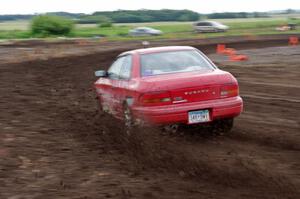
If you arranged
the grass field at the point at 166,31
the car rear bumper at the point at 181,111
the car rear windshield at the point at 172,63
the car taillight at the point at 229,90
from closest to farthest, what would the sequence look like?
the car rear bumper at the point at 181,111 < the car taillight at the point at 229,90 < the car rear windshield at the point at 172,63 < the grass field at the point at 166,31

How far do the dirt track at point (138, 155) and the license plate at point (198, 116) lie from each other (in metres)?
0.34

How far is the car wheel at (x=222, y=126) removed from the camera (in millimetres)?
9312

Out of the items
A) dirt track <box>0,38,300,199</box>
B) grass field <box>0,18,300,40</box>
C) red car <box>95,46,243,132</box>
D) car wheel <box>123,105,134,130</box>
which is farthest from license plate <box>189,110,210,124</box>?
grass field <box>0,18,300,40</box>

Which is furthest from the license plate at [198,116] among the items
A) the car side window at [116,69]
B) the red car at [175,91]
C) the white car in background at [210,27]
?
the white car in background at [210,27]

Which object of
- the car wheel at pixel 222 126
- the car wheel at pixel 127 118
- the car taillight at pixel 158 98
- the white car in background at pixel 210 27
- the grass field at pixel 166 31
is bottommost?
the grass field at pixel 166 31

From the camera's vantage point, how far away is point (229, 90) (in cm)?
892

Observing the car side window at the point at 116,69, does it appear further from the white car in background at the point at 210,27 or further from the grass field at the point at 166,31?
the white car in background at the point at 210,27

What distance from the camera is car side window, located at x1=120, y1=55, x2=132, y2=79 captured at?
952 cm

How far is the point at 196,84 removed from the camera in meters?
8.69

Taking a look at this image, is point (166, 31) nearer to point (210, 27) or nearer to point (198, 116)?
point (210, 27)

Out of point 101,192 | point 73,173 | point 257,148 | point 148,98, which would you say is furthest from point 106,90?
point 101,192

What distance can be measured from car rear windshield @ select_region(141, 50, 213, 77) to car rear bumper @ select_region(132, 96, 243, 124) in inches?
28.3

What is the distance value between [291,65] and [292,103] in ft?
32.7

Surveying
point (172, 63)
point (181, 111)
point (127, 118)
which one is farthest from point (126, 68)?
point (181, 111)
